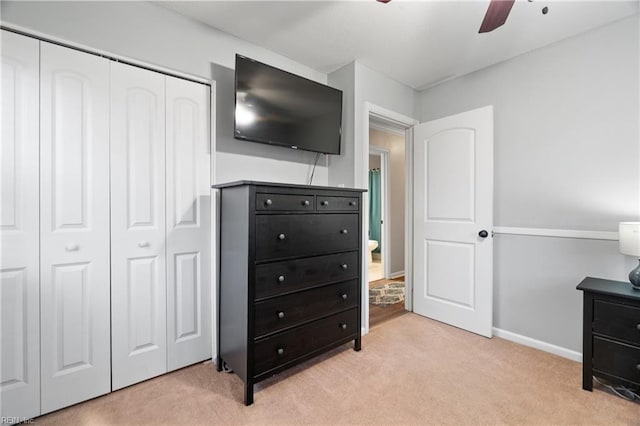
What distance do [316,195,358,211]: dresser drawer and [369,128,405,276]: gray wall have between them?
2565 millimetres

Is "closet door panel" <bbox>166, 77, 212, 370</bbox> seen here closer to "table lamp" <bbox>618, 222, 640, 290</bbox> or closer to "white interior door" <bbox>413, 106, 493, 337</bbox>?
"white interior door" <bbox>413, 106, 493, 337</bbox>

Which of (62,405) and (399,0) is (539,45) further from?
(62,405)

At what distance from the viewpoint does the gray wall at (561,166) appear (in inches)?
79.1

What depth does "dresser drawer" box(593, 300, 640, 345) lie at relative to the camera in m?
1.68

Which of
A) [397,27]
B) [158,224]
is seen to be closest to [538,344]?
[397,27]

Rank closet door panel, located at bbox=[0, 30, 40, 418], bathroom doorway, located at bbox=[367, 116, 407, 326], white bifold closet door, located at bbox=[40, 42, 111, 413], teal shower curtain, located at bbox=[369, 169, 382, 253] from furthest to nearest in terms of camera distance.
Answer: teal shower curtain, located at bbox=[369, 169, 382, 253]
bathroom doorway, located at bbox=[367, 116, 407, 326]
white bifold closet door, located at bbox=[40, 42, 111, 413]
closet door panel, located at bbox=[0, 30, 40, 418]

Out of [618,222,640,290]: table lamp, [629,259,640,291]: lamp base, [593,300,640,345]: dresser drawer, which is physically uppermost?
[618,222,640,290]: table lamp

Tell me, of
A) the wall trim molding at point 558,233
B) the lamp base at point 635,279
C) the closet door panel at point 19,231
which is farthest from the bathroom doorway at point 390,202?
the closet door panel at point 19,231

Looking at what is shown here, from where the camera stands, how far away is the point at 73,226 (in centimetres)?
165

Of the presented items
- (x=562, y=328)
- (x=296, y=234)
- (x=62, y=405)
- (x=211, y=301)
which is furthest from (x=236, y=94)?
(x=562, y=328)

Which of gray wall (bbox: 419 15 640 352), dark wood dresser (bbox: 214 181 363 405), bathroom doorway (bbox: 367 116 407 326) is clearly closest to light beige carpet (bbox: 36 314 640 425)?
dark wood dresser (bbox: 214 181 363 405)

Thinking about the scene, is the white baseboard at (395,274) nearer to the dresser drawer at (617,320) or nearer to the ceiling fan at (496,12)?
the dresser drawer at (617,320)

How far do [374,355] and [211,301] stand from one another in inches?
50.4

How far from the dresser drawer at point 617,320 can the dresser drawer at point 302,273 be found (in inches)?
59.0
